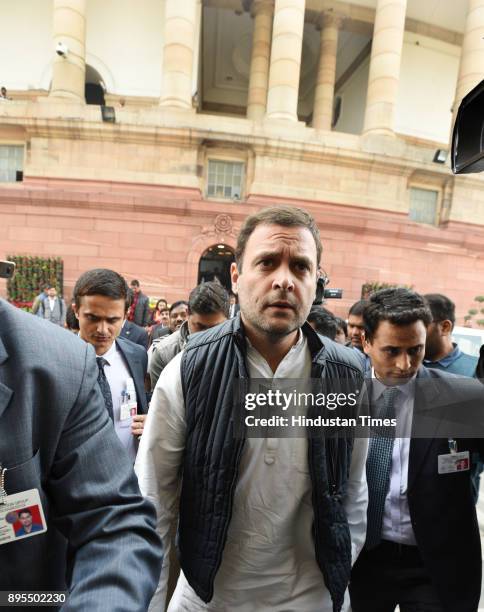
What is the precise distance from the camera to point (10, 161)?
13.1 metres

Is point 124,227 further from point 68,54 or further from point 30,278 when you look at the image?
point 68,54

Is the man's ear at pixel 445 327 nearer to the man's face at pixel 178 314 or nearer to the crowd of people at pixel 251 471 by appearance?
the crowd of people at pixel 251 471

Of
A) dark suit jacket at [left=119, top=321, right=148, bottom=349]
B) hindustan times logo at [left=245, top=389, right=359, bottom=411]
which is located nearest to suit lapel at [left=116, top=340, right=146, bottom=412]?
hindustan times logo at [left=245, top=389, right=359, bottom=411]

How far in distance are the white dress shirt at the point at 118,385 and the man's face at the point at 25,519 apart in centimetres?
138

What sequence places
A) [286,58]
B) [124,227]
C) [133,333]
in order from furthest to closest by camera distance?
1. [286,58]
2. [124,227]
3. [133,333]

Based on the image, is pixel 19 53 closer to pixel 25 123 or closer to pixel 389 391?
pixel 25 123

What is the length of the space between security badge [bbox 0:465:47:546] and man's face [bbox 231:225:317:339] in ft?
2.82

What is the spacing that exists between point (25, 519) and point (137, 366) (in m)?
1.67

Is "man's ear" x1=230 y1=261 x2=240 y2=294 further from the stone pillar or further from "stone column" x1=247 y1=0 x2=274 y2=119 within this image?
"stone column" x1=247 y1=0 x2=274 y2=119

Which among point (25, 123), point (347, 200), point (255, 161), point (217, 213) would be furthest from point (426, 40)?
point (25, 123)

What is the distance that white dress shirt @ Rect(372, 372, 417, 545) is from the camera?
177cm

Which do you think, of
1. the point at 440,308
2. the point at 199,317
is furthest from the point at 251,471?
the point at 440,308

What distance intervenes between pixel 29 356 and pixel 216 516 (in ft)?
2.73

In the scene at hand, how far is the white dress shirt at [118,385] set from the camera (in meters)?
2.35
